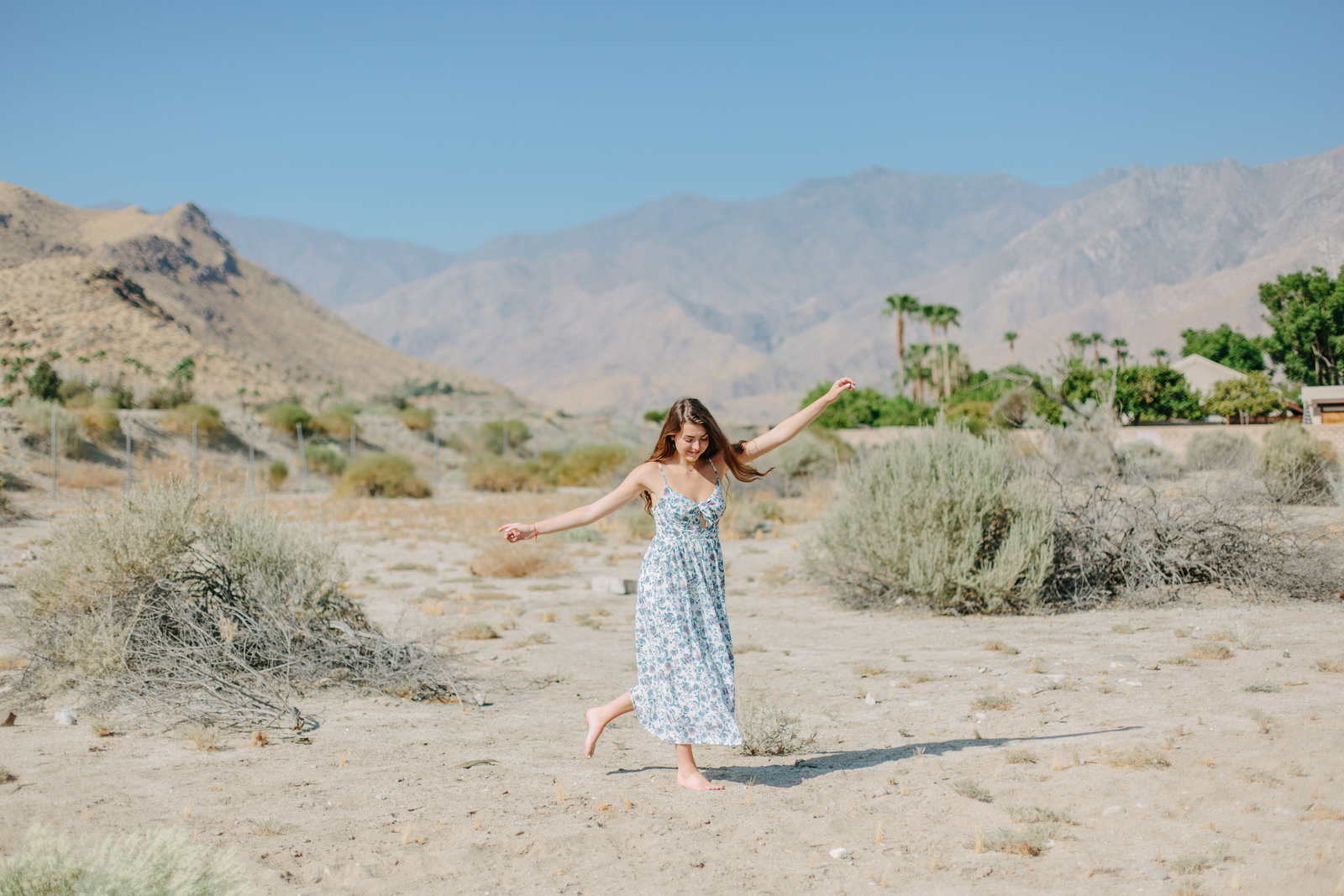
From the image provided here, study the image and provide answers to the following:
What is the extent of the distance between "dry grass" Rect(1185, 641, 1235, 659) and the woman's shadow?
2170 mm

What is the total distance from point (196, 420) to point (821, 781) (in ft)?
105

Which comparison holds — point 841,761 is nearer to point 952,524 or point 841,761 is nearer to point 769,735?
point 769,735

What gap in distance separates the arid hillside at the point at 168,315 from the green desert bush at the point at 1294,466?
43.3m

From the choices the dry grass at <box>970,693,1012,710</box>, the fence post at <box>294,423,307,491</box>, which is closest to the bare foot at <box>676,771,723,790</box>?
the dry grass at <box>970,693,1012,710</box>

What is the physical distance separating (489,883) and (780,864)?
1.15 meters

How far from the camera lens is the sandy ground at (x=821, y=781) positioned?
3.88 metres

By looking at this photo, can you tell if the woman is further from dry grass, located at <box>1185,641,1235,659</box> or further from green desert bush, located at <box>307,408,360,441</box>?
green desert bush, located at <box>307,408,360,441</box>

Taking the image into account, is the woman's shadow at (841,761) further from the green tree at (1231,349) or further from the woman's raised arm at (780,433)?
the green tree at (1231,349)

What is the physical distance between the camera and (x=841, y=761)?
5430 millimetres

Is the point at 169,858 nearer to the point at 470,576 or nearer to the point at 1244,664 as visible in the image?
the point at 1244,664

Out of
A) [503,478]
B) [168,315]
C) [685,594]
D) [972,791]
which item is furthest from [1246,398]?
[168,315]

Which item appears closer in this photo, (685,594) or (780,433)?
(685,594)

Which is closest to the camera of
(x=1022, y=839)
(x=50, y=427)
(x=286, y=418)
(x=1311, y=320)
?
(x=1022, y=839)

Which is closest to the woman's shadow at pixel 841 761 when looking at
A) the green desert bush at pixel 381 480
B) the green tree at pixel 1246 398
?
the green desert bush at pixel 381 480
